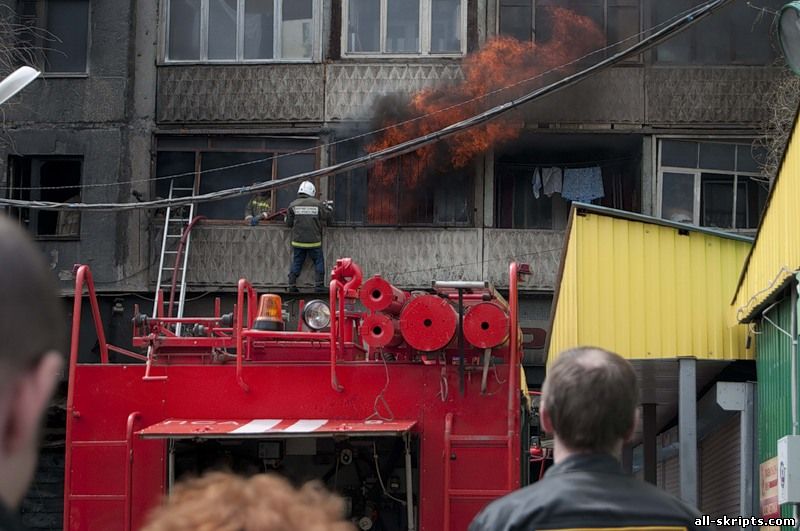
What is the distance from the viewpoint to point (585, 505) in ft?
11.1

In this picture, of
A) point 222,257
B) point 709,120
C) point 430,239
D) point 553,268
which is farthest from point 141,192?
point 709,120

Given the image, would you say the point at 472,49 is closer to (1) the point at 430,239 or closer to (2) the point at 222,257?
(1) the point at 430,239

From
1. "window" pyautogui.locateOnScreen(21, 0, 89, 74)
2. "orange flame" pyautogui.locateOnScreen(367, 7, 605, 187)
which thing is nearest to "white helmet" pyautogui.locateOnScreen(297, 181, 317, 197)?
"orange flame" pyautogui.locateOnScreen(367, 7, 605, 187)

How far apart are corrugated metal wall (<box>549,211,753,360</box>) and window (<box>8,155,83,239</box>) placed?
498 inches

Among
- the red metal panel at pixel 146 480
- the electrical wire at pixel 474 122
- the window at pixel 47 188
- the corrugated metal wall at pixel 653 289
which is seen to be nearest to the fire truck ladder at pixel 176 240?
the window at pixel 47 188

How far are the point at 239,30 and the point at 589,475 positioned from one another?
20385 millimetres

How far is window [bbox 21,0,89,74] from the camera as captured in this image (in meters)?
23.2

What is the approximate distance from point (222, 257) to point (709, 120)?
8692 mm

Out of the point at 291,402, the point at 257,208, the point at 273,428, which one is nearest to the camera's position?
the point at 273,428

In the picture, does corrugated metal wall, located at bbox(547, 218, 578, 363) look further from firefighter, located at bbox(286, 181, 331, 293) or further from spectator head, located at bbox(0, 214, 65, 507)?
spectator head, located at bbox(0, 214, 65, 507)

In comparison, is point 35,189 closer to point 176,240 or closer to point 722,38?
point 176,240

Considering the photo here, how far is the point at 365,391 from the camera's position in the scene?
8906 millimetres

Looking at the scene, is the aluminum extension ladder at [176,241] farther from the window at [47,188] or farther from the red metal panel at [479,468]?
the red metal panel at [479,468]

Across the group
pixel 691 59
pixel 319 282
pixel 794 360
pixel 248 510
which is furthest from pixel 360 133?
pixel 248 510
